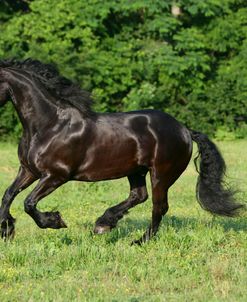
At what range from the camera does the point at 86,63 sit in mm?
27734

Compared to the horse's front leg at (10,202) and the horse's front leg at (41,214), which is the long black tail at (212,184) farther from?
the horse's front leg at (10,202)

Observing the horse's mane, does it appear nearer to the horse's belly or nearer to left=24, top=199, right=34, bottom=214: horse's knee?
the horse's belly

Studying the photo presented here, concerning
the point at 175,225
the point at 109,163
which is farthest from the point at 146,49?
the point at 109,163

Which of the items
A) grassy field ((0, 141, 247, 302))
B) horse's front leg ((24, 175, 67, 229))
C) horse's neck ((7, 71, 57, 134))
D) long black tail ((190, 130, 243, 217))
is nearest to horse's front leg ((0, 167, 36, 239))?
grassy field ((0, 141, 247, 302))

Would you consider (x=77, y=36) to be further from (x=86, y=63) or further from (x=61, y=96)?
(x=61, y=96)

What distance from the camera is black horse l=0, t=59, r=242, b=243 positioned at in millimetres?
8820

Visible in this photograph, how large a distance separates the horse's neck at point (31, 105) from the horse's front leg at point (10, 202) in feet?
1.73

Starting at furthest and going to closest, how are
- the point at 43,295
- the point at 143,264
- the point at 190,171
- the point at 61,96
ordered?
1. the point at 190,171
2. the point at 61,96
3. the point at 143,264
4. the point at 43,295

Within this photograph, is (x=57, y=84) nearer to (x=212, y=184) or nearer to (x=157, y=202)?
(x=157, y=202)

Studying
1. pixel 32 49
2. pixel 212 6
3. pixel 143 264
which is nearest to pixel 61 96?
pixel 143 264

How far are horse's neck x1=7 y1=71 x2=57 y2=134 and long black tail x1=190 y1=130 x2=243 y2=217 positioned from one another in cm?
203

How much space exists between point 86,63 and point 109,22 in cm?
311

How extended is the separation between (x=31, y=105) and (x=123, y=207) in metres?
1.77

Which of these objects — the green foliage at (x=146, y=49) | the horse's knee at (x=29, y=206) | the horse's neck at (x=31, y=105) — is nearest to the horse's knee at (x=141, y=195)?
the horse's neck at (x=31, y=105)
